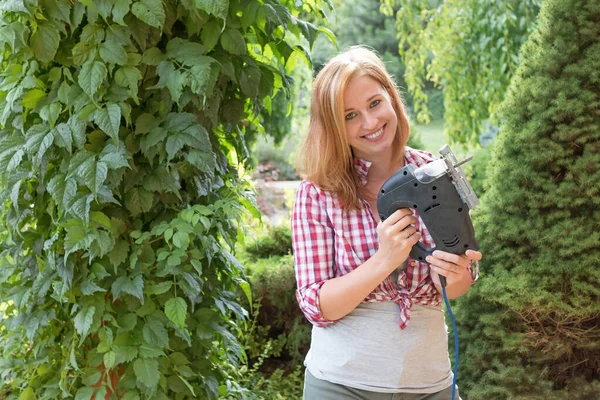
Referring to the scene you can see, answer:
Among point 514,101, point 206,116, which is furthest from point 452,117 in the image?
point 206,116

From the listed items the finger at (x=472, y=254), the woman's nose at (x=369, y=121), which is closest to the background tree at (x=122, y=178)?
the woman's nose at (x=369, y=121)

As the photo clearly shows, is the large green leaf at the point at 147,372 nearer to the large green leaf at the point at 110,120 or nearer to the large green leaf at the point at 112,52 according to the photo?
the large green leaf at the point at 110,120

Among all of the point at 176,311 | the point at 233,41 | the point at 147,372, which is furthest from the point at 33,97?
the point at 147,372

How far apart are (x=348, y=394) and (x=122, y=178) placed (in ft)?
2.59

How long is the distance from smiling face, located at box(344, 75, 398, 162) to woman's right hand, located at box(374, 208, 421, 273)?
0.70 feet

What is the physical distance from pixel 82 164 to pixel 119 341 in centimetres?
47

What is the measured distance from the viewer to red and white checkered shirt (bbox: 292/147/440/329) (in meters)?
1.51

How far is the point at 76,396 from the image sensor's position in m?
1.89

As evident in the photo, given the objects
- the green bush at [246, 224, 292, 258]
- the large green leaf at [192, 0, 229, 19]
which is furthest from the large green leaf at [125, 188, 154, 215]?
the green bush at [246, 224, 292, 258]

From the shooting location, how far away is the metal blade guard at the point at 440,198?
1.40 meters

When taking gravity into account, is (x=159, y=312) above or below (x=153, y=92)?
below

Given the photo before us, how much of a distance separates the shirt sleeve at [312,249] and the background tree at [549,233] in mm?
1076

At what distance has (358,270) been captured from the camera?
144 centimetres

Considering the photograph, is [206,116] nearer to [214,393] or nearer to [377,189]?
[377,189]
